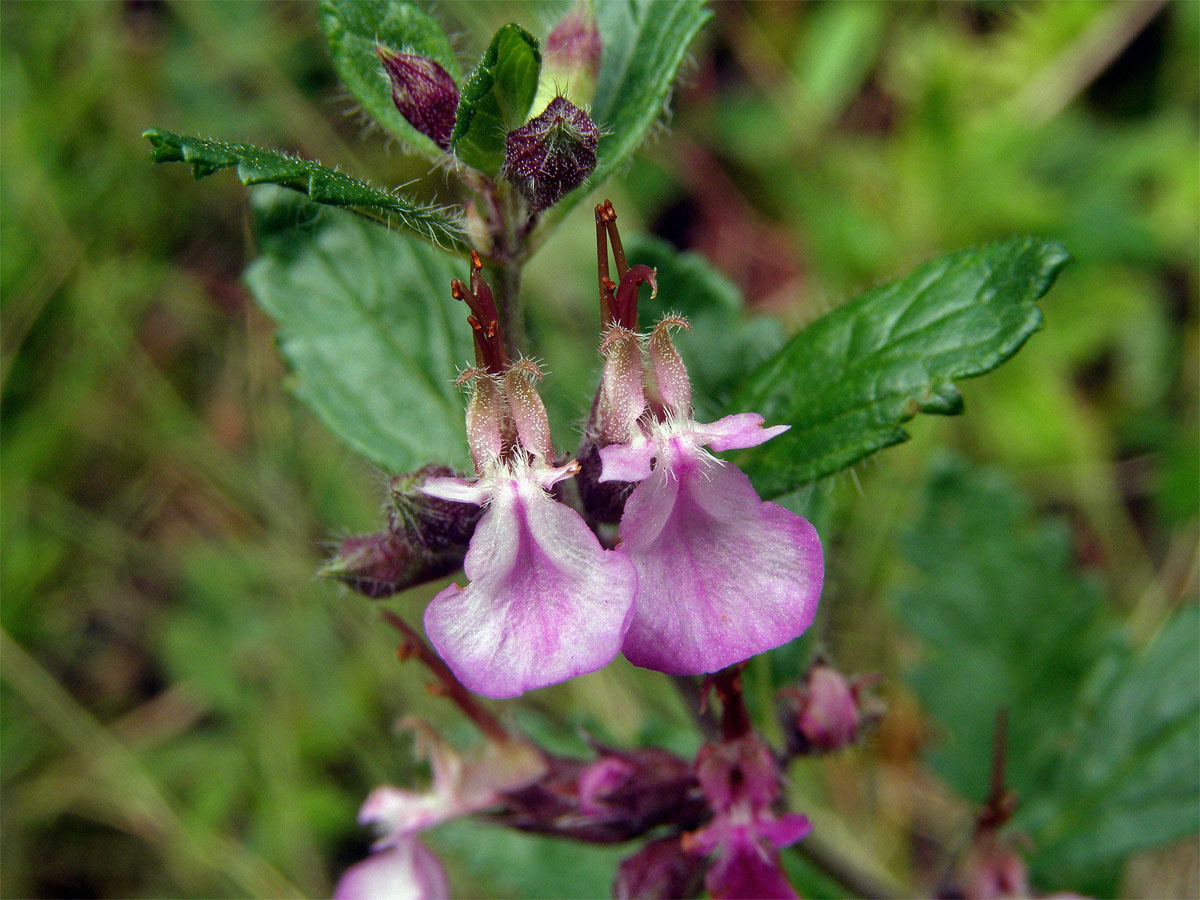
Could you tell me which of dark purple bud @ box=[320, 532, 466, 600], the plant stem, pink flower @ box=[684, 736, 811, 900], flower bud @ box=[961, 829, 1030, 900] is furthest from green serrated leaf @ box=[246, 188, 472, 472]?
flower bud @ box=[961, 829, 1030, 900]

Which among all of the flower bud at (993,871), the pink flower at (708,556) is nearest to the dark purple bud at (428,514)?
the pink flower at (708,556)

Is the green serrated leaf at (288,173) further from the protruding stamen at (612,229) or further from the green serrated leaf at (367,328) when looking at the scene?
the green serrated leaf at (367,328)

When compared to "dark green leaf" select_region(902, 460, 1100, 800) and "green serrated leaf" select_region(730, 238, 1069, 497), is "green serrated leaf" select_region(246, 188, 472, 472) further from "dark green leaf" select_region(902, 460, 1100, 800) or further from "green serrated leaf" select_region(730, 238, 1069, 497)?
"dark green leaf" select_region(902, 460, 1100, 800)

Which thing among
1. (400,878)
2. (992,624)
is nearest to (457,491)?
(400,878)

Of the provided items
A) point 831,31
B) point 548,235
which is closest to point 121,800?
point 548,235

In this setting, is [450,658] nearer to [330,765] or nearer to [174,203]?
[330,765]

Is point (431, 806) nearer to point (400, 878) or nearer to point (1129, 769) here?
point (400, 878)
